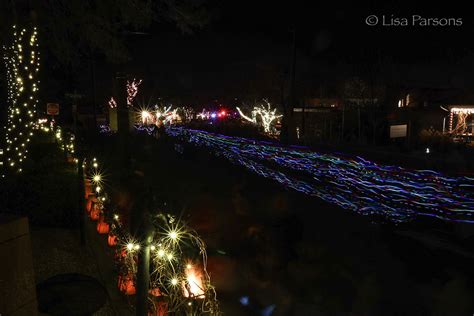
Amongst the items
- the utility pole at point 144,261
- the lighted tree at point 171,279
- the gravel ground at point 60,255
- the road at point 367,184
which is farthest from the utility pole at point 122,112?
the utility pole at point 144,261

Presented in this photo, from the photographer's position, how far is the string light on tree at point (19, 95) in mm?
6340

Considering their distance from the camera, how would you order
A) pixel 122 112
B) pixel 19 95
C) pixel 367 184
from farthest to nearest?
pixel 122 112 → pixel 19 95 → pixel 367 184

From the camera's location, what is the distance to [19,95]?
6426mm

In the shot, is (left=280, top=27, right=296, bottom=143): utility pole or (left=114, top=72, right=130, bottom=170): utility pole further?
(left=280, top=27, right=296, bottom=143): utility pole

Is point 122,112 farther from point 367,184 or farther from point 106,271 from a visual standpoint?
point 367,184

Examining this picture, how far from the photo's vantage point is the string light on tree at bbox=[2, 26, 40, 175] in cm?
634

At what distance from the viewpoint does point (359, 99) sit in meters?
20.0

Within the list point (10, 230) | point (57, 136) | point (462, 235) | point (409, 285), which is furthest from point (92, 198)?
point (57, 136)

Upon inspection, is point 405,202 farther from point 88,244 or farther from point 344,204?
point 88,244

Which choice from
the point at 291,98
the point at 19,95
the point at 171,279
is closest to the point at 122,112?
the point at 291,98

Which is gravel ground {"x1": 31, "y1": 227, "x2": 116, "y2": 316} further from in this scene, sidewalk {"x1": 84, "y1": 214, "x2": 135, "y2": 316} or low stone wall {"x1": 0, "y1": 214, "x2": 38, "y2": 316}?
low stone wall {"x1": 0, "y1": 214, "x2": 38, "y2": 316}

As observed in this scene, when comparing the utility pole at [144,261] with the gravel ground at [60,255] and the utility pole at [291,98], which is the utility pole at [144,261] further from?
the utility pole at [291,98]

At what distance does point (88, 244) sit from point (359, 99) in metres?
16.8

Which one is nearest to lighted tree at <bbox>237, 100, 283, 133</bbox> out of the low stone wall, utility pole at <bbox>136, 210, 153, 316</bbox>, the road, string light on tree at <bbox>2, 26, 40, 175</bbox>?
the road
